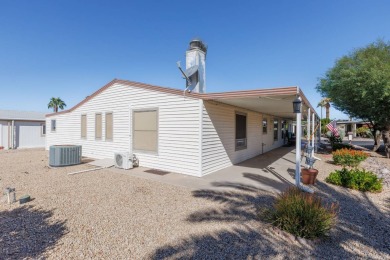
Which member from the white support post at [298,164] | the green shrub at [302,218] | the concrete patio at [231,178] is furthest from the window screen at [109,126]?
the green shrub at [302,218]

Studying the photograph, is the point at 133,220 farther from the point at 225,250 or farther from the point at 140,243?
the point at 225,250

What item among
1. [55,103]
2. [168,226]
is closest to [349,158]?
[168,226]

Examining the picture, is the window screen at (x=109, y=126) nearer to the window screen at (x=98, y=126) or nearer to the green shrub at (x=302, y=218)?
the window screen at (x=98, y=126)

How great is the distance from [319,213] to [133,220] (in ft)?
10.8

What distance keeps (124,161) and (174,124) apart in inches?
109

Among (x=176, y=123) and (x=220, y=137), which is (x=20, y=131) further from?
(x=220, y=137)

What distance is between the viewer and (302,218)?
3.41 meters

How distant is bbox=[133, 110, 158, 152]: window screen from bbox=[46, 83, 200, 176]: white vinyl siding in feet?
0.78

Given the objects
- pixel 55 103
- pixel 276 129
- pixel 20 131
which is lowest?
pixel 20 131

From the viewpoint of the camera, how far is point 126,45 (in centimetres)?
1272

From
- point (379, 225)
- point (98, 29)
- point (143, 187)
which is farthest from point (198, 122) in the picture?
point (98, 29)

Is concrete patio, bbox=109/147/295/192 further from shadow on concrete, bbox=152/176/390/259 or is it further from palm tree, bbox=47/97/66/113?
palm tree, bbox=47/97/66/113

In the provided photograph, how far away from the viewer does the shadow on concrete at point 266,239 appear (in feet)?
9.41

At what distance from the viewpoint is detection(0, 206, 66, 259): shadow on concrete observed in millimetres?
2852
